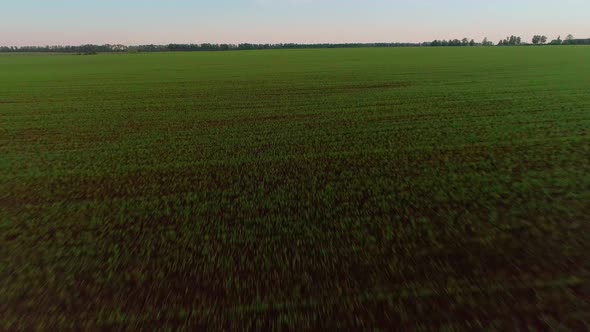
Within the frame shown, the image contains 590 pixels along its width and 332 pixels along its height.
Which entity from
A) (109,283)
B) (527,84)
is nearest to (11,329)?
(109,283)

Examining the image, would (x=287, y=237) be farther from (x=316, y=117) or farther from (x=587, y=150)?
(x=316, y=117)

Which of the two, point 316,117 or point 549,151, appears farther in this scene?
point 316,117

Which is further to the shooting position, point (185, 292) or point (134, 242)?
point (134, 242)

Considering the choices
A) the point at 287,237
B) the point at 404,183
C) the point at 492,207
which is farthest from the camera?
the point at 404,183

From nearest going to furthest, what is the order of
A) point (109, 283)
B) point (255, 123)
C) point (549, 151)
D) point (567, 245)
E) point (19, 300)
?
point (19, 300) < point (109, 283) < point (567, 245) < point (549, 151) < point (255, 123)

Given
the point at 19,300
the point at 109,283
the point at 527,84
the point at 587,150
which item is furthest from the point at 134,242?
the point at 527,84

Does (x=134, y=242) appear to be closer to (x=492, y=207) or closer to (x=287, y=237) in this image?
(x=287, y=237)
